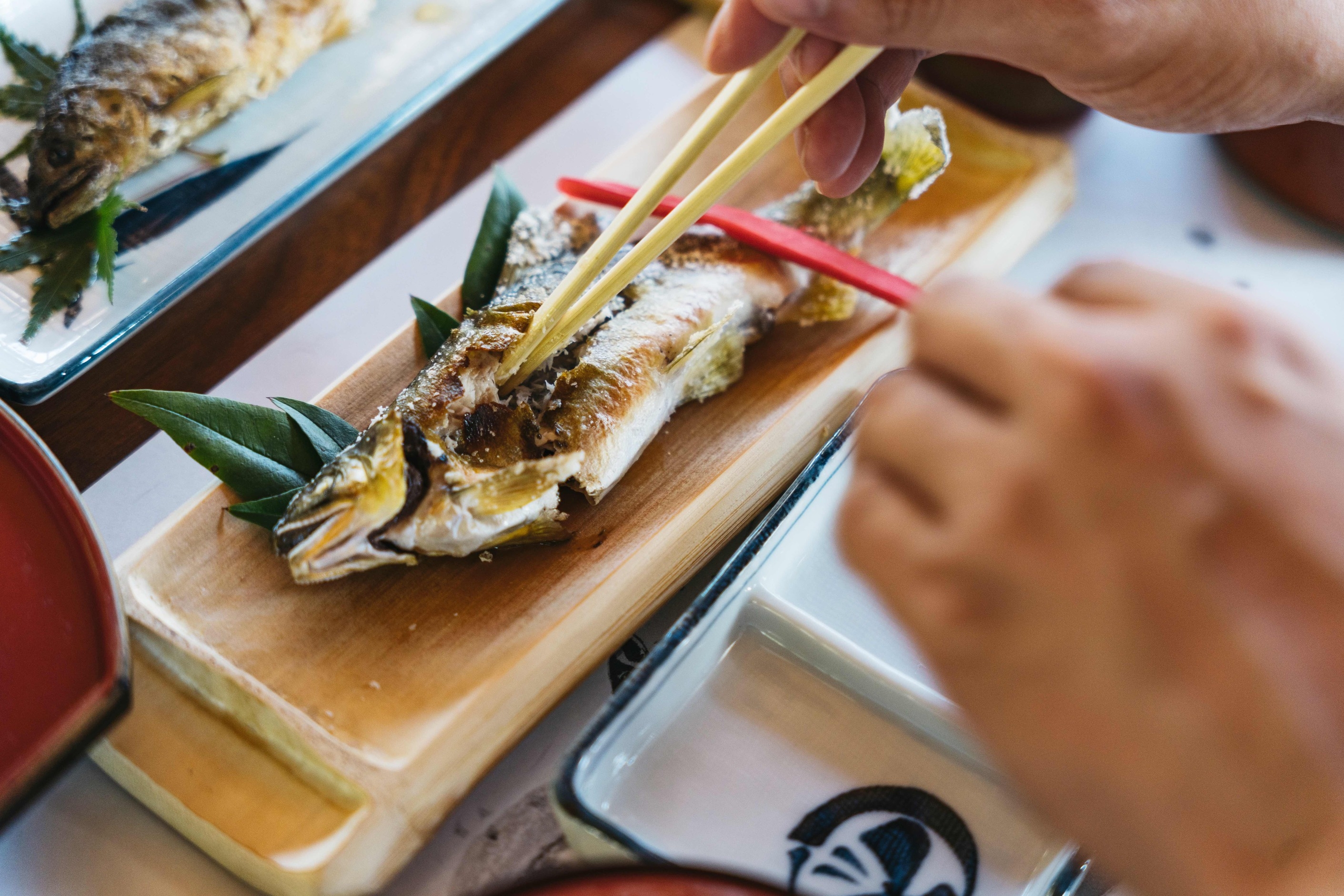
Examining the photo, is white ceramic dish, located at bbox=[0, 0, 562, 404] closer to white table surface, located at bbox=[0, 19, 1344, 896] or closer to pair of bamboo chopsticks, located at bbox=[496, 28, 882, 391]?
white table surface, located at bbox=[0, 19, 1344, 896]

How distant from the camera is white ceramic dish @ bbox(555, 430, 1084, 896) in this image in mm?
998

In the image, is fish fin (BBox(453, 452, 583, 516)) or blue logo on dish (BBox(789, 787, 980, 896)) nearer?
blue logo on dish (BBox(789, 787, 980, 896))

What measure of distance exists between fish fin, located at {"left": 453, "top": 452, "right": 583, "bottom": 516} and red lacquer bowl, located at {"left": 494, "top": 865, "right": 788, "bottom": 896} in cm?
46

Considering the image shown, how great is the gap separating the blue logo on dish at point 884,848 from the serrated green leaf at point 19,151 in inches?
67.7

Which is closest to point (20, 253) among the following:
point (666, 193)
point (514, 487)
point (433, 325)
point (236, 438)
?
point (236, 438)

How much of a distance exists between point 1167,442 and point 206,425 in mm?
1148

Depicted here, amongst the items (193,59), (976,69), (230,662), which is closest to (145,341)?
(193,59)

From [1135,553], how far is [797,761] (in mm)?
628

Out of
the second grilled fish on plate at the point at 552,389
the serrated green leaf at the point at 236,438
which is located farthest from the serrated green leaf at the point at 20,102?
the second grilled fish on plate at the point at 552,389

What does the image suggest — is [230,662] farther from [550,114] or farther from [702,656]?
[550,114]

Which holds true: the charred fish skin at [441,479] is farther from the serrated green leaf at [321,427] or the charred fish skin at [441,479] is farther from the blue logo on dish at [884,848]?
the blue logo on dish at [884,848]

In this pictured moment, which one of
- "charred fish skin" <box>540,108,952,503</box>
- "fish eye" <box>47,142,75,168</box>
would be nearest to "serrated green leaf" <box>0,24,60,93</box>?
"fish eye" <box>47,142,75,168</box>

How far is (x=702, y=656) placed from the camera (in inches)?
43.4

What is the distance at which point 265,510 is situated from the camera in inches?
45.2
